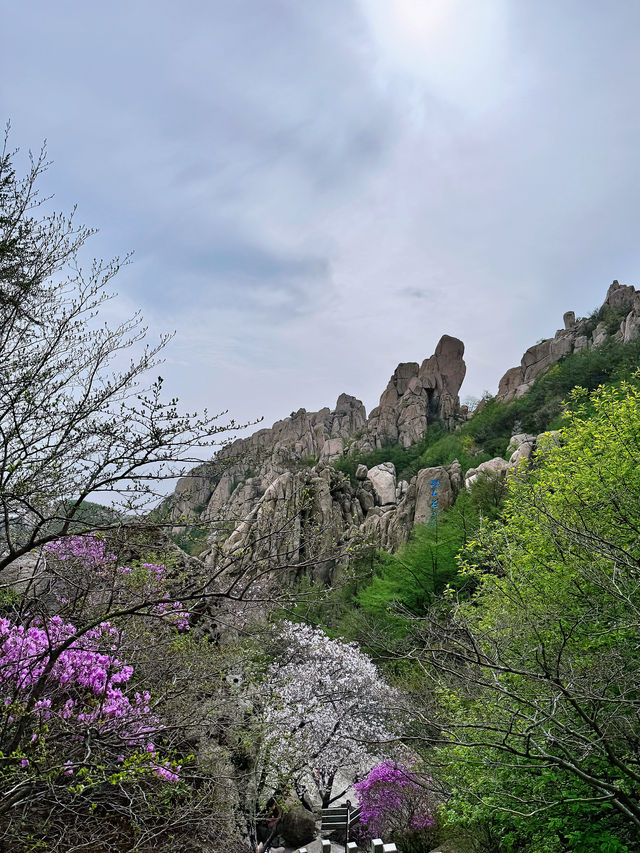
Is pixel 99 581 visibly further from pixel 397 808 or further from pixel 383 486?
pixel 383 486

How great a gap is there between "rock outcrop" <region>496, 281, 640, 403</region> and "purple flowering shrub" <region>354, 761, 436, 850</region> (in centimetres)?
3502

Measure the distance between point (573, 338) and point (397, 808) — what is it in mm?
51235

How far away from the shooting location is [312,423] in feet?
297

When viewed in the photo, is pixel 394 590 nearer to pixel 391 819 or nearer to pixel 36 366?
pixel 391 819

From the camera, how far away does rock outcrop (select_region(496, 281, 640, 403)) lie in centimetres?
4019

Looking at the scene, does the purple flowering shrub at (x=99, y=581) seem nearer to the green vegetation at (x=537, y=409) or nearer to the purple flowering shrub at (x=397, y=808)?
the purple flowering shrub at (x=397, y=808)

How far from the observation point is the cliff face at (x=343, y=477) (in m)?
3.76

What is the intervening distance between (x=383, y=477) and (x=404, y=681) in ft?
88.7

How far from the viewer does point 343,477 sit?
13.4 ft

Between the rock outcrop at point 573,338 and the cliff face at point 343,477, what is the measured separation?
0.43 ft

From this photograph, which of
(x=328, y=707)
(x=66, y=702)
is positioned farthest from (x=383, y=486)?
(x=66, y=702)

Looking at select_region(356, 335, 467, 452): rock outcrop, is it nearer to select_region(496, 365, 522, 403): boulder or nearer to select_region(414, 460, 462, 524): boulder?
select_region(496, 365, 522, 403): boulder

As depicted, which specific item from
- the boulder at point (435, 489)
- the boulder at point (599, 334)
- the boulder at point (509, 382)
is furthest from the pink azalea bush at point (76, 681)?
the boulder at point (509, 382)

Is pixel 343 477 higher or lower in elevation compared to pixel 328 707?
higher
